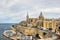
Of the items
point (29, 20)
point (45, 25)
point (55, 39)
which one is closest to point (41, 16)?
point (29, 20)

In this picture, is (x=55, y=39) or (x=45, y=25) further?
(x=45, y=25)

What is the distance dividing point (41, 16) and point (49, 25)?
66.6 feet

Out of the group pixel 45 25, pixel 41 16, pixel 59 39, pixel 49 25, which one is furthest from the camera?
pixel 41 16

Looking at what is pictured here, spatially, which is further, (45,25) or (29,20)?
(29,20)

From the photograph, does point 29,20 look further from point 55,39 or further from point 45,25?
point 55,39

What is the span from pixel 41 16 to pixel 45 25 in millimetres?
17620

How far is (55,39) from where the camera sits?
11906mm

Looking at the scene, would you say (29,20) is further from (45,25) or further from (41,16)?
(45,25)

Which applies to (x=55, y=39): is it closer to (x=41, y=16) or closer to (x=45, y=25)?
(x=45, y=25)

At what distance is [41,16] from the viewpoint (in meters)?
50.3

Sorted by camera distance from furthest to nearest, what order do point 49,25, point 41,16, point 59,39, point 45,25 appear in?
point 41,16
point 45,25
point 49,25
point 59,39

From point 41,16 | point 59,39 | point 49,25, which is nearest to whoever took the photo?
point 59,39

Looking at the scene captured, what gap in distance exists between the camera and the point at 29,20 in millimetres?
51406

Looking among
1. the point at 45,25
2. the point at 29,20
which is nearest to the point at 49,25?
the point at 45,25
